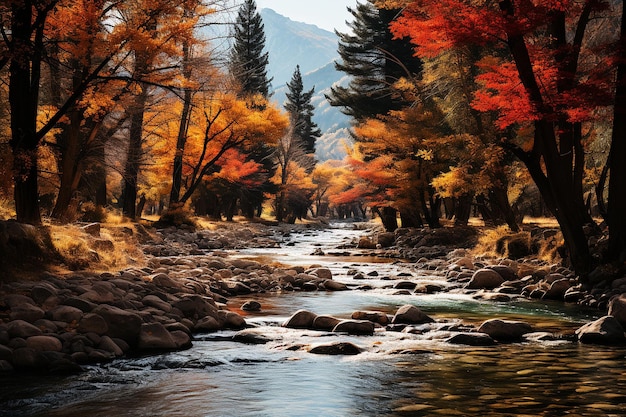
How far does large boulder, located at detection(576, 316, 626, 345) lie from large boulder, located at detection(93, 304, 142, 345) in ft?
18.9

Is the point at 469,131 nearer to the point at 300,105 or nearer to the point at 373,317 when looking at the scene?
the point at 373,317

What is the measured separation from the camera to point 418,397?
244 inches

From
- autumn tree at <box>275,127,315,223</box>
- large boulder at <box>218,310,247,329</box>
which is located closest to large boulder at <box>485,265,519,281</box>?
large boulder at <box>218,310,247,329</box>

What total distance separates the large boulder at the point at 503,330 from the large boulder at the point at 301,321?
2.46 meters

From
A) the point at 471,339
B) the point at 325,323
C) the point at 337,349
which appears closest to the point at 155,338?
the point at 337,349

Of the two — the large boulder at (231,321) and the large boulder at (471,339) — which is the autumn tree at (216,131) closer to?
the large boulder at (231,321)

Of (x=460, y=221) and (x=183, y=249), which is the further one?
(x=460, y=221)

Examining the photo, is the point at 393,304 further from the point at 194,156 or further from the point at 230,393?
the point at 194,156


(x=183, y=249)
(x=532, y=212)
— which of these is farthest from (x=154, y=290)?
(x=532, y=212)

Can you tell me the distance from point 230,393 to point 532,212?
141 feet

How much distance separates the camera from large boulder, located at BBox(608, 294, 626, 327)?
9586 mm

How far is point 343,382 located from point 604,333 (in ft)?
13.2

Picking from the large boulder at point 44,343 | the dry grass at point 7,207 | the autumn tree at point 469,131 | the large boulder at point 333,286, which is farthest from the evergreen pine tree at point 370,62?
the large boulder at point 44,343

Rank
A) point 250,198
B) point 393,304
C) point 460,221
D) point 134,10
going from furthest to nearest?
point 250,198 → point 460,221 → point 134,10 → point 393,304
